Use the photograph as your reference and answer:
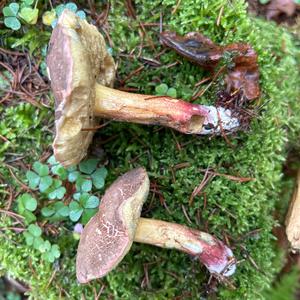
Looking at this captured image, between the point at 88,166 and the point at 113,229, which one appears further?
the point at 88,166

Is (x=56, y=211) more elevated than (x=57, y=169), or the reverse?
(x=57, y=169)

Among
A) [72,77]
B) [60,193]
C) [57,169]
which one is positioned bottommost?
[60,193]

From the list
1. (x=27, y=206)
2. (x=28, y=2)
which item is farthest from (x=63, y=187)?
(x=28, y=2)

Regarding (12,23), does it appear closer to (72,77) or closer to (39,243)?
(72,77)

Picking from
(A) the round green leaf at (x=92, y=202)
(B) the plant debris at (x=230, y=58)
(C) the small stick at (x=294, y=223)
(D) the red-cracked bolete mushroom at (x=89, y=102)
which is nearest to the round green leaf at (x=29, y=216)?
(A) the round green leaf at (x=92, y=202)

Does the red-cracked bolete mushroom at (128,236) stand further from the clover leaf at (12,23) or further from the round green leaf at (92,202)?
the clover leaf at (12,23)

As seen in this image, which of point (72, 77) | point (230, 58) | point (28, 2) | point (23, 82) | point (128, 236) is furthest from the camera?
point (23, 82)

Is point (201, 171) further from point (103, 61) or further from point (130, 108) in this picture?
point (103, 61)
